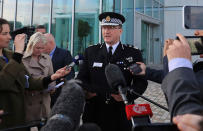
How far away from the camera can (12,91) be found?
1.92 m

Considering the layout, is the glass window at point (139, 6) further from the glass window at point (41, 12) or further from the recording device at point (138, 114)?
the recording device at point (138, 114)

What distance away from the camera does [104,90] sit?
6.64 ft

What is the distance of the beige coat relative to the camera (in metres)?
2.30

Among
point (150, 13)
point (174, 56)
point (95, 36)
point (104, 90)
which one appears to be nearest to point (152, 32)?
point (150, 13)

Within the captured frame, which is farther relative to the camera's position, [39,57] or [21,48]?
[39,57]

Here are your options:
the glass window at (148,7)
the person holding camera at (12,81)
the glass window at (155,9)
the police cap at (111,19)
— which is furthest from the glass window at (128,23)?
the person holding camera at (12,81)

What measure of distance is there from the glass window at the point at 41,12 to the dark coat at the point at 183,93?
31.1 ft

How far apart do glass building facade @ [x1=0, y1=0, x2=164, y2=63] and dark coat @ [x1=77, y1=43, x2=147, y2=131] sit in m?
6.83

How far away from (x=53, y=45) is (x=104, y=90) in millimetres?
1481

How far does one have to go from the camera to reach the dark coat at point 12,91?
182 centimetres

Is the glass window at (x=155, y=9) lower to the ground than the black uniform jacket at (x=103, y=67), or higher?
higher

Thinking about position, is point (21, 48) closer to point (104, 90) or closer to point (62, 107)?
point (104, 90)

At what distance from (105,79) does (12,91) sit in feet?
2.90

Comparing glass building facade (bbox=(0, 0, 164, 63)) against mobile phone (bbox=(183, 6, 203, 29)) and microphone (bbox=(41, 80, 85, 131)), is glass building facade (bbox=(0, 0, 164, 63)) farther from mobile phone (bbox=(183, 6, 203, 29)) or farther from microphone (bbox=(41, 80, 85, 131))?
microphone (bbox=(41, 80, 85, 131))
